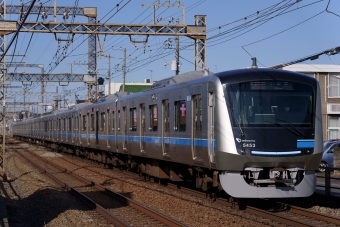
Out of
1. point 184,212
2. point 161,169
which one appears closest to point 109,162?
point 161,169

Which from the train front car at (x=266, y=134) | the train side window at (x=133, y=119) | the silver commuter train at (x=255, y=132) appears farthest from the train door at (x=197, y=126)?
the train side window at (x=133, y=119)

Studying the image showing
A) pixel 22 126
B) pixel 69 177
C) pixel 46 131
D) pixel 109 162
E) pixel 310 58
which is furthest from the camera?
pixel 22 126

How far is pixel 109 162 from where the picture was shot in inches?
952

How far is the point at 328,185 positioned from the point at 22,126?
62692 mm

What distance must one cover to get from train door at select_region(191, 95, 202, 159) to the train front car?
111cm

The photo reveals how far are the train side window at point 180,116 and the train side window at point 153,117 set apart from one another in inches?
73.7

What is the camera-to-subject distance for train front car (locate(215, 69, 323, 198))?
10930mm

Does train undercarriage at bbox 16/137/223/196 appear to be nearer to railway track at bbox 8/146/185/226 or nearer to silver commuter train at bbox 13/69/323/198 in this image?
silver commuter train at bbox 13/69/323/198

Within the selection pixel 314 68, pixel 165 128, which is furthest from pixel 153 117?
pixel 314 68

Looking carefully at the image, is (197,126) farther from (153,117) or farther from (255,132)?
(153,117)

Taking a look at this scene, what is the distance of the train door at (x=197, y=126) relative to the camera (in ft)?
40.5

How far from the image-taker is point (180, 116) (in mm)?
13750

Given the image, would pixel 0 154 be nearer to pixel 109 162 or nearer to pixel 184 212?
pixel 109 162

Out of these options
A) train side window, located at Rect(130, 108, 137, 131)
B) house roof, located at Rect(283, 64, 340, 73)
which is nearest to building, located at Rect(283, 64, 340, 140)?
house roof, located at Rect(283, 64, 340, 73)
